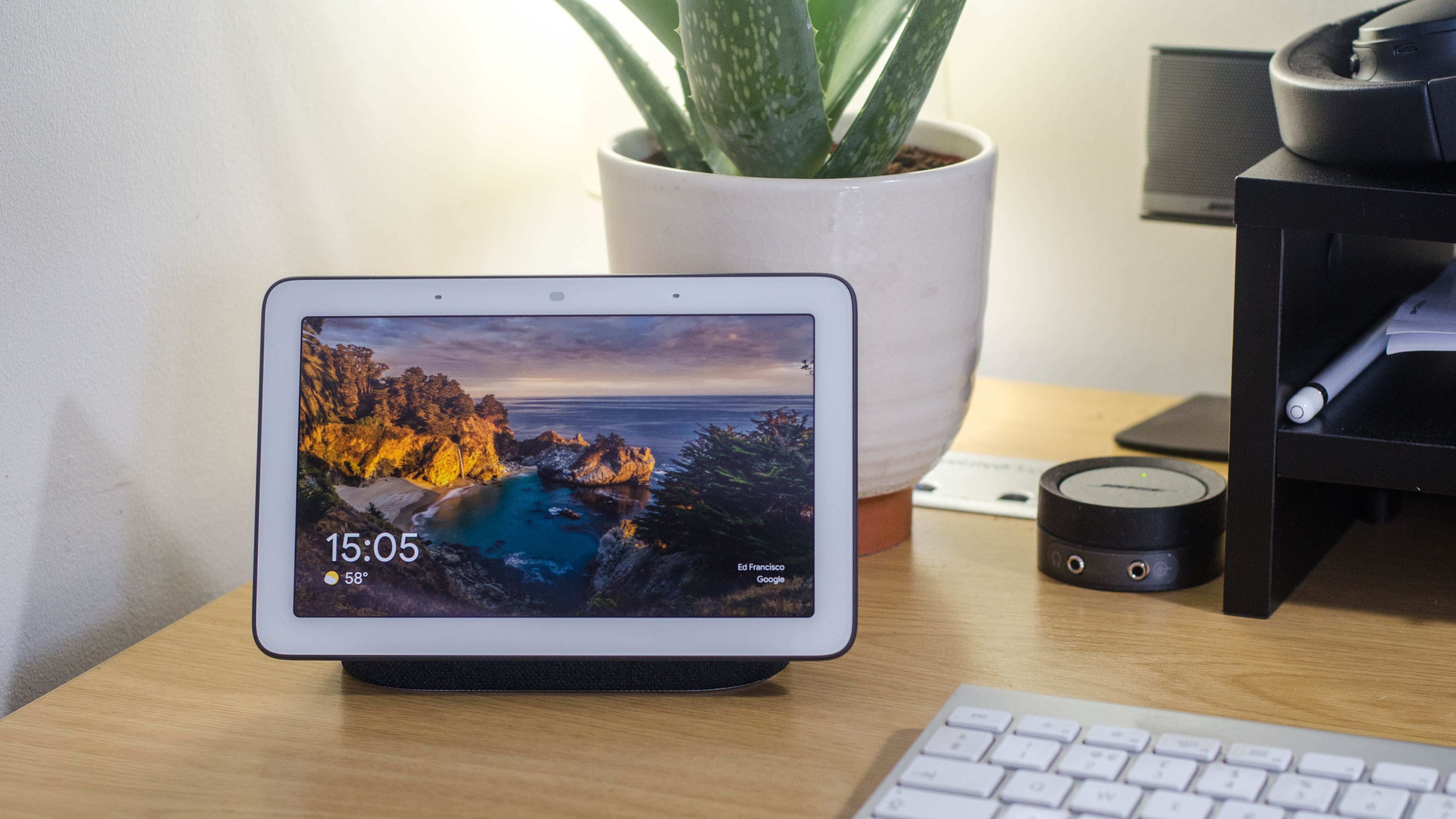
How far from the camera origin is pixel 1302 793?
370mm

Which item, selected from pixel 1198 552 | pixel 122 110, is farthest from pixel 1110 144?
pixel 122 110

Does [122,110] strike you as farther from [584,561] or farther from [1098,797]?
[1098,797]

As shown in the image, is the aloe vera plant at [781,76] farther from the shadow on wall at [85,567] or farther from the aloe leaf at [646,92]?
the shadow on wall at [85,567]

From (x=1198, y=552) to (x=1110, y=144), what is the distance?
38 centimetres

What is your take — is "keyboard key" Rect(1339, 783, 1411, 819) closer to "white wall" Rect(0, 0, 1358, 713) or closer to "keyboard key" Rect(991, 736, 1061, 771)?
"keyboard key" Rect(991, 736, 1061, 771)

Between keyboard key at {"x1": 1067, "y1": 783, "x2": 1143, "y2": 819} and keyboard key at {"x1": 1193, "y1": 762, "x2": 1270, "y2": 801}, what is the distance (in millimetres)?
20

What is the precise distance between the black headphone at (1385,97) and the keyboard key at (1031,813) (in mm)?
310

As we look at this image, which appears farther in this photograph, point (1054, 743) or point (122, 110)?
point (122, 110)

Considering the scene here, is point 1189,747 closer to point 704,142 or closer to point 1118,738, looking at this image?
point 1118,738

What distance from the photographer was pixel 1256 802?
37 centimetres

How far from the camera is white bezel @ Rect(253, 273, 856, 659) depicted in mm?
471

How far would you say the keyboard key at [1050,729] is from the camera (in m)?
0.40

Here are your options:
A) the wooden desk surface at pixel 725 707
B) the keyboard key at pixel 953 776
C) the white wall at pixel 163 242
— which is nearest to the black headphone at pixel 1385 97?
the wooden desk surface at pixel 725 707

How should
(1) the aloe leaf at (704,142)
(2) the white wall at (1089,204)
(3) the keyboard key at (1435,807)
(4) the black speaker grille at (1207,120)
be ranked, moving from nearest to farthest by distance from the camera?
(3) the keyboard key at (1435,807) → (1) the aloe leaf at (704,142) → (4) the black speaker grille at (1207,120) → (2) the white wall at (1089,204)
